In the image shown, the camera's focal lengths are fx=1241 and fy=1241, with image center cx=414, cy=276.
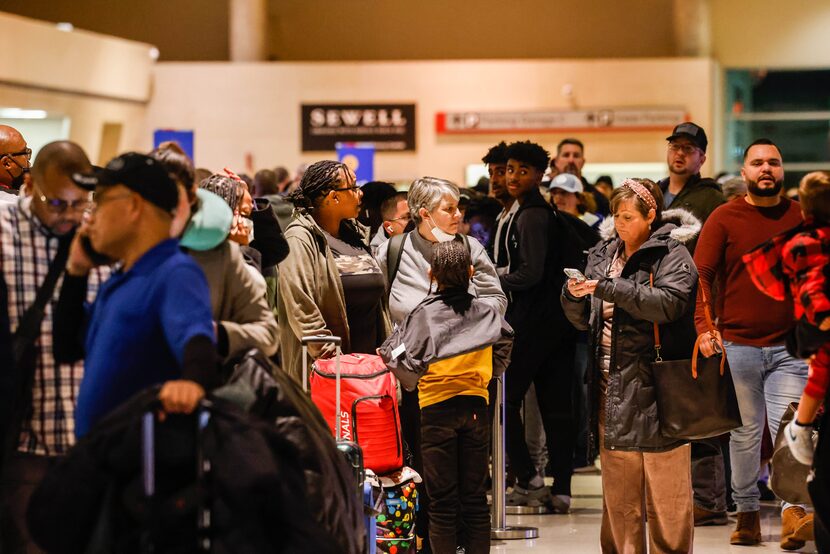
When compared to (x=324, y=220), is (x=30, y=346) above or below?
below

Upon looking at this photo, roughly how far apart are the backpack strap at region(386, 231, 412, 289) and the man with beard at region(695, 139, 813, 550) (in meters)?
1.52

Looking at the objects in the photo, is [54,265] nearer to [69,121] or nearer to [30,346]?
[30,346]

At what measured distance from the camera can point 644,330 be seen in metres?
5.30

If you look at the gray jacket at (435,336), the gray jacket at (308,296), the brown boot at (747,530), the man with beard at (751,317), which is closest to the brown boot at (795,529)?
the man with beard at (751,317)

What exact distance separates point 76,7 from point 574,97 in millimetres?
7764

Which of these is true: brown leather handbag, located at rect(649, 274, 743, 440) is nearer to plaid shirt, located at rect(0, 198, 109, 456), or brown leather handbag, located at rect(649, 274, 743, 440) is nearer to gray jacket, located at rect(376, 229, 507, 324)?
gray jacket, located at rect(376, 229, 507, 324)

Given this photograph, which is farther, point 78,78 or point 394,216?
point 78,78

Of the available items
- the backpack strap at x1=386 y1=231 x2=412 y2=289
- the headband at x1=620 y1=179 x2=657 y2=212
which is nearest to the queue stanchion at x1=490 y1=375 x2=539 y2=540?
the backpack strap at x1=386 y1=231 x2=412 y2=289

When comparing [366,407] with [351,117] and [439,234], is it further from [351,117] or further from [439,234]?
[351,117]

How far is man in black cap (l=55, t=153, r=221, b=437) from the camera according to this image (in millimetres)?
3086

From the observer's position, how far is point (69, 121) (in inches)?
580

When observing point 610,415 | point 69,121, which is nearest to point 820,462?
point 610,415

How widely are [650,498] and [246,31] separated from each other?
42.7 ft

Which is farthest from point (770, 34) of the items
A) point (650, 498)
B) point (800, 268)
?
point (800, 268)
